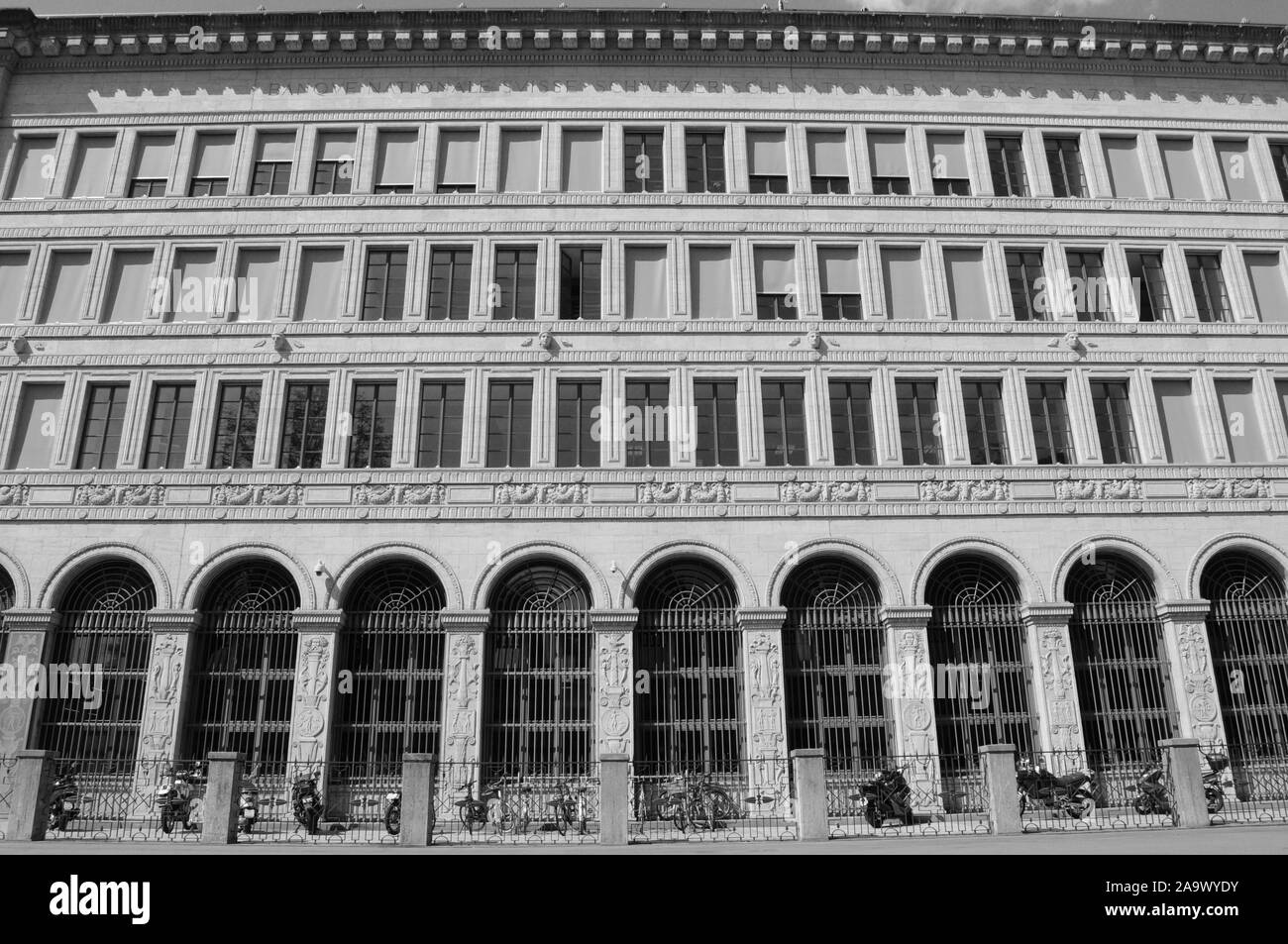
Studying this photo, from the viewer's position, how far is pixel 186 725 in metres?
21.9

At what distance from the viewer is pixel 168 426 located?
24.3m

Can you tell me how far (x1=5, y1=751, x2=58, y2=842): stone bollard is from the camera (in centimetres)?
1719

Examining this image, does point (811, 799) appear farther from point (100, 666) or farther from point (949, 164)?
point (949, 164)

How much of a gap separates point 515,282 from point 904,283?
1056cm

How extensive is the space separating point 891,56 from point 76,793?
27902mm

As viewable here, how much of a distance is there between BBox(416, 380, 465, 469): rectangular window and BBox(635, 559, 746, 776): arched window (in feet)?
19.5

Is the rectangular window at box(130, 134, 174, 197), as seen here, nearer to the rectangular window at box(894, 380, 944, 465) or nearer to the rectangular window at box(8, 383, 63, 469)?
the rectangular window at box(8, 383, 63, 469)

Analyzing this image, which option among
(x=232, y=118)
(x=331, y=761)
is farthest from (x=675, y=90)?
(x=331, y=761)

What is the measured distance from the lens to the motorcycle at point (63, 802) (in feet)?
62.2

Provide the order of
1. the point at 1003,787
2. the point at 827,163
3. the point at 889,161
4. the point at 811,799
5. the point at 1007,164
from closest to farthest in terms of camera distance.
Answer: the point at 811,799, the point at 1003,787, the point at 827,163, the point at 889,161, the point at 1007,164

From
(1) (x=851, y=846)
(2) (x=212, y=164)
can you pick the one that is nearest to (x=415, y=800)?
(1) (x=851, y=846)

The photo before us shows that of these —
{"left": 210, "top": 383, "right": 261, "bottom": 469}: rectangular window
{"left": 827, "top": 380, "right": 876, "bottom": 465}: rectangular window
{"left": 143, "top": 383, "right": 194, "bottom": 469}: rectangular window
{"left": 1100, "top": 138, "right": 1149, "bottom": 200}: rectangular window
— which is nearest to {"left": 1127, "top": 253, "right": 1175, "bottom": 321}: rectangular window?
{"left": 1100, "top": 138, "right": 1149, "bottom": 200}: rectangular window

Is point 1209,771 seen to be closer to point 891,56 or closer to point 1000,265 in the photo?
point 1000,265

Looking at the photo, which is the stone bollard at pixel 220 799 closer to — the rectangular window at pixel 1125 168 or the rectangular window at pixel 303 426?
the rectangular window at pixel 303 426
